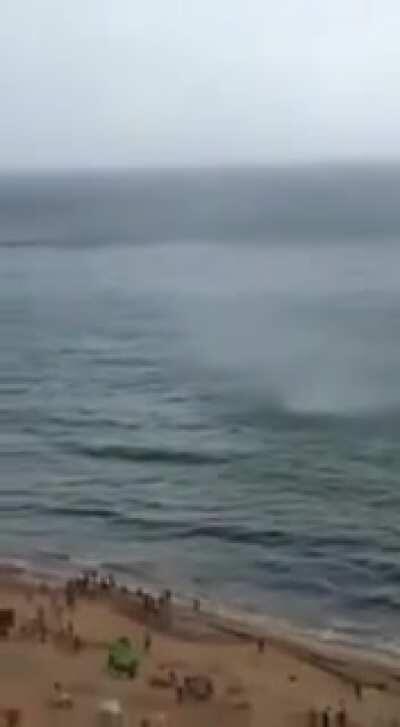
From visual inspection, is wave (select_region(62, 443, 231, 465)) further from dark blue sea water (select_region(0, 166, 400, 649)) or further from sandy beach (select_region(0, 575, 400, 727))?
sandy beach (select_region(0, 575, 400, 727))

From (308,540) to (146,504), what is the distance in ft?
26.5

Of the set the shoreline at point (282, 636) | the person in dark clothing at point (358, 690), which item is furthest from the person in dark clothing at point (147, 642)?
the person in dark clothing at point (358, 690)

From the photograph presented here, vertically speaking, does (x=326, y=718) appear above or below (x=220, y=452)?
below

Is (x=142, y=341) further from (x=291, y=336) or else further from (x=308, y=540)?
(x=308, y=540)

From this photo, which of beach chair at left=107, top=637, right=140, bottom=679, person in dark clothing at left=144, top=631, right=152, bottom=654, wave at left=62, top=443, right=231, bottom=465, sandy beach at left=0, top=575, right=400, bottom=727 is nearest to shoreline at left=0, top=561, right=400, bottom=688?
sandy beach at left=0, top=575, right=400, bottom=727

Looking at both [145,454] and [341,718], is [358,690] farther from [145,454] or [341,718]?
[145,454]

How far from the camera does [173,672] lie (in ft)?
120

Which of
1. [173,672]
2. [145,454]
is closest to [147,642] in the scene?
[173,672]

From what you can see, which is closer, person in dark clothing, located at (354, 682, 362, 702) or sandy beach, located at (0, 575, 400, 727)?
sandy beach, located at (0, 575, 400, 727)

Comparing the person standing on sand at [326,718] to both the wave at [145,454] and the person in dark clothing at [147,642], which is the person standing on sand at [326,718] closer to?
the person in dark clothing at [147,642]

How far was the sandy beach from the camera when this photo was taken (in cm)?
3372

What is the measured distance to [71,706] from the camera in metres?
33.8

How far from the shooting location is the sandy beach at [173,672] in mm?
33719

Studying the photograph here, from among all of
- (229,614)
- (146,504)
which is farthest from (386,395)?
(229,614)
